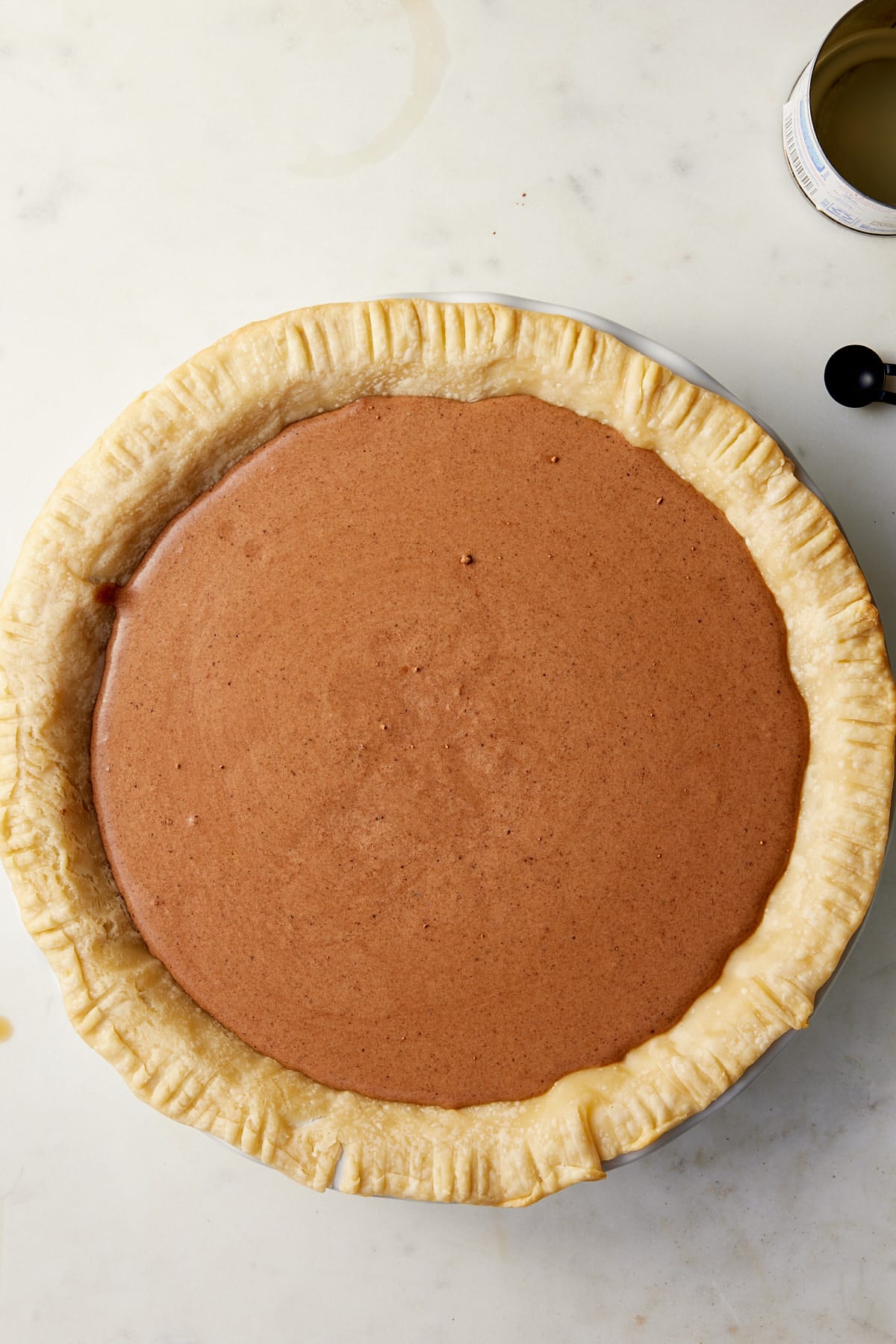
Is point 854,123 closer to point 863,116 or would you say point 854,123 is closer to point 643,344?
point 863,116

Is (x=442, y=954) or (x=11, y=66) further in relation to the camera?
(x=11, y=66)

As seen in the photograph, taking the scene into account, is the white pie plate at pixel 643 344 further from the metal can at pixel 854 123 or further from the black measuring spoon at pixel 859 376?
the metal can at pixel 854 123

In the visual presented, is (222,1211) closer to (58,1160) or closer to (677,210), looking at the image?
(58,1160)

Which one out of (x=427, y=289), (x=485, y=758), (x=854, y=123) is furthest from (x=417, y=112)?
(x=485, y=758)

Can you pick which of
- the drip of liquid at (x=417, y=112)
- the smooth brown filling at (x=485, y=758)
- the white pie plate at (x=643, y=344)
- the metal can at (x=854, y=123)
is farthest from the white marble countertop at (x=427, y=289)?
the smooth brown filling at (x=485, y=758)

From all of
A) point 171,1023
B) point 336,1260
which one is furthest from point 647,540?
point 336,1260
